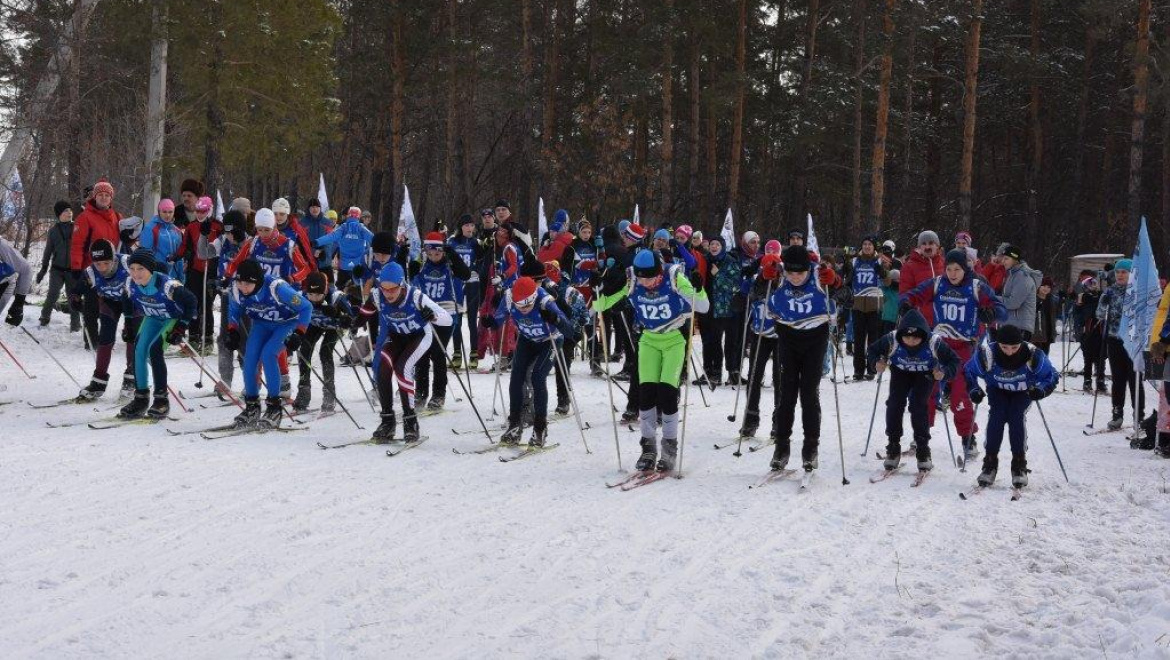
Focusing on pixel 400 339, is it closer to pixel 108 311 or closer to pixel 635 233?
pixel 635 233

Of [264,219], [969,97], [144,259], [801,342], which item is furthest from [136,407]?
[969,97]

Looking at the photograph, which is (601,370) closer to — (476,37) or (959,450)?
(959,450)

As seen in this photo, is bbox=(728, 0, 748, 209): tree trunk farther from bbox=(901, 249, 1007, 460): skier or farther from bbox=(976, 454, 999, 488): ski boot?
bbox=(976, 454, 999, 488): ski boot

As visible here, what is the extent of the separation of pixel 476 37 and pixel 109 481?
25639mm

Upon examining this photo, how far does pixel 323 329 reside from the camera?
1101 centimetres

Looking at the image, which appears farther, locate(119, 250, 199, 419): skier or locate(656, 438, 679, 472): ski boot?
locate(119, 250, 199, 419): skier

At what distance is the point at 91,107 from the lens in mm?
27578

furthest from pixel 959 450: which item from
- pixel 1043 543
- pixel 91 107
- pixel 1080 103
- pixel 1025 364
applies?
pixel 1080 103

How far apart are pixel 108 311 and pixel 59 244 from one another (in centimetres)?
435

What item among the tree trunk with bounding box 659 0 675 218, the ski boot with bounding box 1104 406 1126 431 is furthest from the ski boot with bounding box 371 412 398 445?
the tree trunk with bounding box 659 0 675 218

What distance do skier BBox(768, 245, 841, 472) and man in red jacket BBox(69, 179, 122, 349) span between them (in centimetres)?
865

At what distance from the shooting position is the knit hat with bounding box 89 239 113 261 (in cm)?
1048

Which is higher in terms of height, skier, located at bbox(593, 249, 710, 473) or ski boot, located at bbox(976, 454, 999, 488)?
skier, located at bbox(593, 249, 710, 473)

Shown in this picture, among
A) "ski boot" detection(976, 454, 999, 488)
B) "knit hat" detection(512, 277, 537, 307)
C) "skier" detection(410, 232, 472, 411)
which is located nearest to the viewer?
"ski boot" detection(976, 454, 999, 488)
